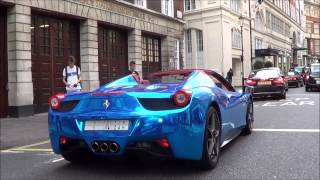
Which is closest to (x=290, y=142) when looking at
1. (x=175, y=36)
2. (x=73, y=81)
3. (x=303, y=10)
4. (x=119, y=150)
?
(x=119, y=150)

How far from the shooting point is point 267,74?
20531mm

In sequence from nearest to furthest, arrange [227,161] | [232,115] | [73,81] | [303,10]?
[227,161], [232,115], [73,81], [303,10]

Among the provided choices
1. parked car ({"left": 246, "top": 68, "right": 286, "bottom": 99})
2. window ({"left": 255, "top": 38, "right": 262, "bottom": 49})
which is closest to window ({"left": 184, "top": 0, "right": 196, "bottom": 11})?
window ({"left": 255, "top": 38, "right": 262, "bottom": 49})

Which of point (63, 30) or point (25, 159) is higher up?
point (63, 30)

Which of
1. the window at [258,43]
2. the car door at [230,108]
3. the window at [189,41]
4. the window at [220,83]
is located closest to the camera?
the car door at [230,108]

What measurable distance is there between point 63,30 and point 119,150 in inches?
583

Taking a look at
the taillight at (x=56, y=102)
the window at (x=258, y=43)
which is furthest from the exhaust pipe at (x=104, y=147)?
the window at (x=258, y=43)

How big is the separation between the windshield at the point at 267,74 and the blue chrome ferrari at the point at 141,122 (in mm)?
14791

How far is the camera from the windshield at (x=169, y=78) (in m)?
6.46

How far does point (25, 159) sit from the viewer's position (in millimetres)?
7285

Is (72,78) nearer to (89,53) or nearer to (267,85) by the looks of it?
(89,53)

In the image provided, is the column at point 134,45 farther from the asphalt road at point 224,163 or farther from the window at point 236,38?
the window at point 236,38

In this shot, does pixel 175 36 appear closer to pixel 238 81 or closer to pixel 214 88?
pixel 238 81

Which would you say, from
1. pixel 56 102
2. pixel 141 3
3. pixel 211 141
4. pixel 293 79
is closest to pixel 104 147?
pixel 56 102
